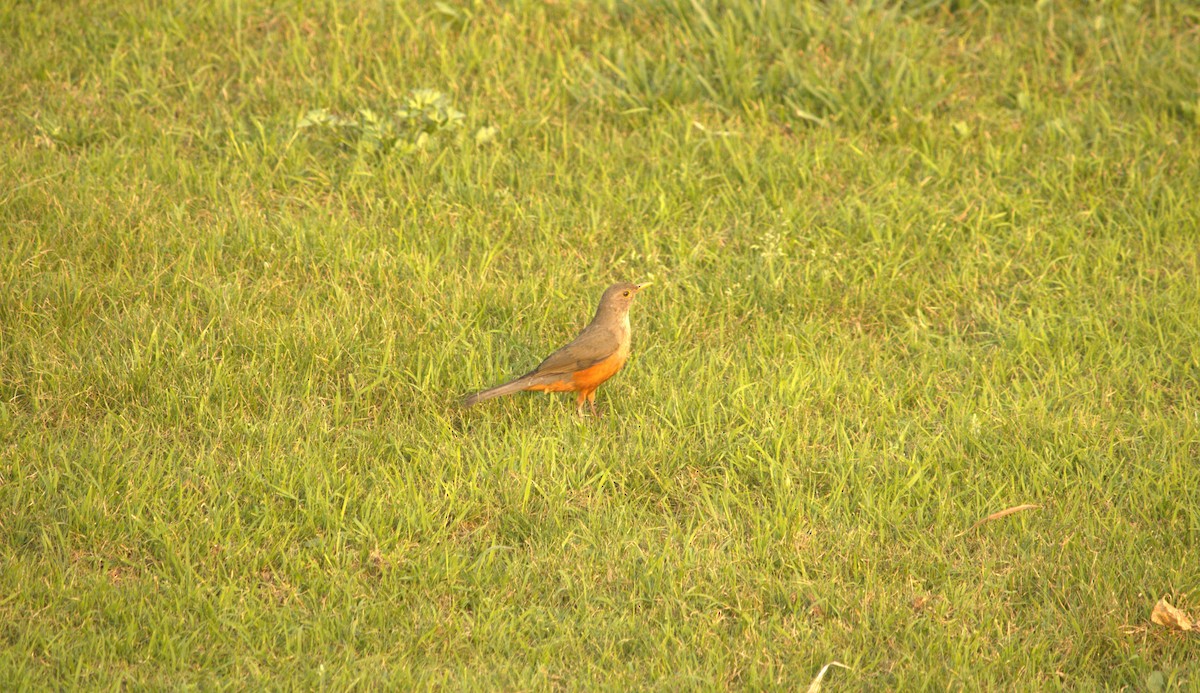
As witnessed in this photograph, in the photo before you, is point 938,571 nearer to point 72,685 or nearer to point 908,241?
point 908,241

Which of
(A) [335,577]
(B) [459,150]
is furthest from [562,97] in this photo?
(A) [335,577]

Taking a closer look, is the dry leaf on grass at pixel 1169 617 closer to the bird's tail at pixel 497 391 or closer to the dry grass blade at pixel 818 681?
the dry grass blade at pixel 818 681

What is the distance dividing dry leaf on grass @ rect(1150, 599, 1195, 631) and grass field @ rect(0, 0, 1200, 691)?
4 cm

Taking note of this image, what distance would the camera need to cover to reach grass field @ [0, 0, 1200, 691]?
483cm

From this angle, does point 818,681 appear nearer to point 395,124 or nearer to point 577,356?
point 577,356

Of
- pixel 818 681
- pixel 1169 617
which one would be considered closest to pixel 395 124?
pixel 818 681

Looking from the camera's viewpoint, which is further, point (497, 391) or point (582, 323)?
point (582, 323)

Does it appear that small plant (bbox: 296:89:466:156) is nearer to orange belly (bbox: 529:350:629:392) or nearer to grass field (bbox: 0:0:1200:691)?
grass field (bbox: 0:0:1200:691)

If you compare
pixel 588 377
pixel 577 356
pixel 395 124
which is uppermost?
pixel 395 124

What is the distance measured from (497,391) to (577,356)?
0.40 m

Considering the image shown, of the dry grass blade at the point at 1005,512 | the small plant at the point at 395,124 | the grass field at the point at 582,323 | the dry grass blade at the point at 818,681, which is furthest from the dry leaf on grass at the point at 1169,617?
the small plant at the point at 395,124

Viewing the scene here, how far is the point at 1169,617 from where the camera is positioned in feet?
15.7

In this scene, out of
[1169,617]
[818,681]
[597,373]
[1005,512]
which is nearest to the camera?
[818,681]

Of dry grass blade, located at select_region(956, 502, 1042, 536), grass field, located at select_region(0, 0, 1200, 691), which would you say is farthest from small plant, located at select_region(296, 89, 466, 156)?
dry grass blade, located at select_region(956, 502, 1042, 536)
